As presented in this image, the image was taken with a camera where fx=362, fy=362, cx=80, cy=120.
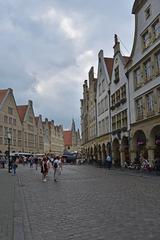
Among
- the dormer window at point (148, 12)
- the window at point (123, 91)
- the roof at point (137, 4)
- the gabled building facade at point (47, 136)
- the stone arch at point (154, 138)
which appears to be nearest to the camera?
the stone arch at point (154, 138)

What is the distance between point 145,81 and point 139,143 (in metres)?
6.13

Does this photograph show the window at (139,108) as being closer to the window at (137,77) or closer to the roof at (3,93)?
the window at (137,77)

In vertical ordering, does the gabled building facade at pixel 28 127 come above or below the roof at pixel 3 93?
below

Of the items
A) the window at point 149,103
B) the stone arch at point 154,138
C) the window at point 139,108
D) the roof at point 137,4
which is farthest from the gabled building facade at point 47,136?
the stone arch at point 154,138

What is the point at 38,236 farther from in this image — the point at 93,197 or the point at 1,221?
the point at 93,197

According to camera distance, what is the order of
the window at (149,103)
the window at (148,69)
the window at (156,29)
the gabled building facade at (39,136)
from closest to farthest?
the window at (156,29), the window at (149,103), the window at (148,69), the gabled building facade at (39,136)

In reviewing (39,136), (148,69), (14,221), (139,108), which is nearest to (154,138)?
(139,108)

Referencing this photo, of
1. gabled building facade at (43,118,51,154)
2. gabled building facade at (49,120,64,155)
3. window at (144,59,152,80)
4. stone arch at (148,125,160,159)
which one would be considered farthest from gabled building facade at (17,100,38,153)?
stone arch at (148,125,160,159)

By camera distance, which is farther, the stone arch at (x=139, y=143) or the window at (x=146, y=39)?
the stone arch at (x=139, y=143)

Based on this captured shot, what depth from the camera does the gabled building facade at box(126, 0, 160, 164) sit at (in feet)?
102

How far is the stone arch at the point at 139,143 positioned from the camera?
116 ft

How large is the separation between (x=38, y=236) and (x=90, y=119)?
210 feet

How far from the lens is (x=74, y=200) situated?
42.9ft

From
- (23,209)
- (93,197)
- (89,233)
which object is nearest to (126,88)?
(93,197)
